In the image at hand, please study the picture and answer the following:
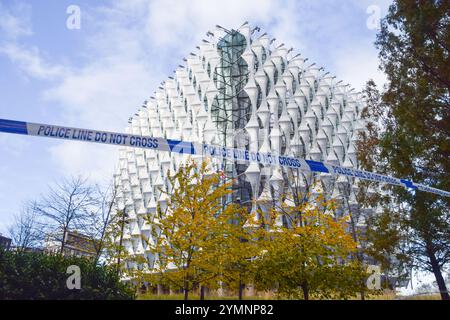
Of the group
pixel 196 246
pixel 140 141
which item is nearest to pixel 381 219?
pixel 196 246

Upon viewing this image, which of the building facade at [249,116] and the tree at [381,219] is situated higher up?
the building facade at [249,116]

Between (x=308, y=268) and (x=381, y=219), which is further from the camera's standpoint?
(x=381, y=219)

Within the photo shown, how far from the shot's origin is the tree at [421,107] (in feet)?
63.4

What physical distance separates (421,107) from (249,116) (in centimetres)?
3355

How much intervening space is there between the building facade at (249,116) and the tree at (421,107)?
22.5 metres

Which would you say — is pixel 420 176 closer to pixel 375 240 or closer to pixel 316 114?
pixel 375 240

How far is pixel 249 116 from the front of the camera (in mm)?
52594

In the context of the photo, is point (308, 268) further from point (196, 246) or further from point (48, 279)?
point (48, 279)

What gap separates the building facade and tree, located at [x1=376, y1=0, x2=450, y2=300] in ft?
73.7

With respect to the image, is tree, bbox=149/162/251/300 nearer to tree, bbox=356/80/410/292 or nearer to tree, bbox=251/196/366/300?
tree, bbox=251/196/366/300

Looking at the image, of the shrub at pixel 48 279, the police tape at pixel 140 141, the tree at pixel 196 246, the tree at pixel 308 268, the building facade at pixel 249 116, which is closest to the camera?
the police tape at pixel 140 141

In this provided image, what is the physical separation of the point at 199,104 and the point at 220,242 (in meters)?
36.5

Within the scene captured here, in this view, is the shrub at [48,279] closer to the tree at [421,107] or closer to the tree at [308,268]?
the tree at [308,268]

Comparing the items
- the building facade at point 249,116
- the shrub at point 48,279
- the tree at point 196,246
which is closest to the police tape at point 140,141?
the tree at point 196,246
